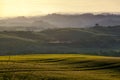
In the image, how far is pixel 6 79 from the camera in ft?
151

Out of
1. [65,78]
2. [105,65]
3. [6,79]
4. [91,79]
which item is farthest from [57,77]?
[105,65]

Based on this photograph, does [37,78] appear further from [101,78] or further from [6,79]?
[101,78]

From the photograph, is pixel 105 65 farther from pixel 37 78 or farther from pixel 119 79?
pixel 37 78

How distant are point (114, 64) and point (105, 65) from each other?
2057mm

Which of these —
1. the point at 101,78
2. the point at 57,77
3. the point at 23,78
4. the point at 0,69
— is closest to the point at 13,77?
the point at 23,78

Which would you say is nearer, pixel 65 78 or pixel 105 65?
pixel 65 78

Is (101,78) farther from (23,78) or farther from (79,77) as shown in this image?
(23,78)

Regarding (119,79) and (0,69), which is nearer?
(119,79)

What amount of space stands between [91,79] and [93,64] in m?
25.4

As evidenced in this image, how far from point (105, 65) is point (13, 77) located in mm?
33013

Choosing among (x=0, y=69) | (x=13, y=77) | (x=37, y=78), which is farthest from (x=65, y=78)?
(x=0, y=69)

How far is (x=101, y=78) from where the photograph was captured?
2170 inches

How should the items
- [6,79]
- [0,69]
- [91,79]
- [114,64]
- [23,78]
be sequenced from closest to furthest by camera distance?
[6,79] → [23,78] → [91,79] → [0,69] → [114,64]

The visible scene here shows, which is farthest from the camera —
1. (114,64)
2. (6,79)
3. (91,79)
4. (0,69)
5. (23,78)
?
(114,64)
